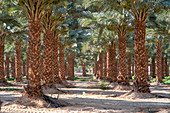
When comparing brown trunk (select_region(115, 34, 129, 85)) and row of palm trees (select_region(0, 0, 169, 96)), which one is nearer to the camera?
row of palm trees (select_region(0, 0, 169, 96))

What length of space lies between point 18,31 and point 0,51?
2766 millimetres

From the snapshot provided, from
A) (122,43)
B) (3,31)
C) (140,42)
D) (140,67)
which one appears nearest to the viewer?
(140,67)

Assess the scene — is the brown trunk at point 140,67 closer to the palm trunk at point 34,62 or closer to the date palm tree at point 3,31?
the palm trunk at point 34,62

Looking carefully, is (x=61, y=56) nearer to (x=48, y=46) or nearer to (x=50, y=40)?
(x=50, y=40)

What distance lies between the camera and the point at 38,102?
33.4ft

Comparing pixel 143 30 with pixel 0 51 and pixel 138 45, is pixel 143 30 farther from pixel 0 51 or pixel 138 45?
pixel 0 51

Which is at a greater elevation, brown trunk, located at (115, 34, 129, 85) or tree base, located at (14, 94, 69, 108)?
brown trunk, located at (115, 34, 129, 85)

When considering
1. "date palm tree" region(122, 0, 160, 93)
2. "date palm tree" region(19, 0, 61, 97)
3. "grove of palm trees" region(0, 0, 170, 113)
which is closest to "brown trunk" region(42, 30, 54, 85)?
"grove of palm trees" region(0, 0, 170, 113)

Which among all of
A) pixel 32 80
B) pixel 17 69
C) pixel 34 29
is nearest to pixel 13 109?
pixel 32 80

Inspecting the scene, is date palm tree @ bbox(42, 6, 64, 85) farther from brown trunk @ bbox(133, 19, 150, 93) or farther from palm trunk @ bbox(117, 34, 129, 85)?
palm trunk @ bbox(117, 34, 129, 85)

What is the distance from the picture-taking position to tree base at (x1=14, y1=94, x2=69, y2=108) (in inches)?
390

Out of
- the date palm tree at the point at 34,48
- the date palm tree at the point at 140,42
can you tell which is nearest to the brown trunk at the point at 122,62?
the date palm tree at the point at 140,42

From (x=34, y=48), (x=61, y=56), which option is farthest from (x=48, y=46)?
(x=61, y=56)

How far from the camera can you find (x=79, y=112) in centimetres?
860
